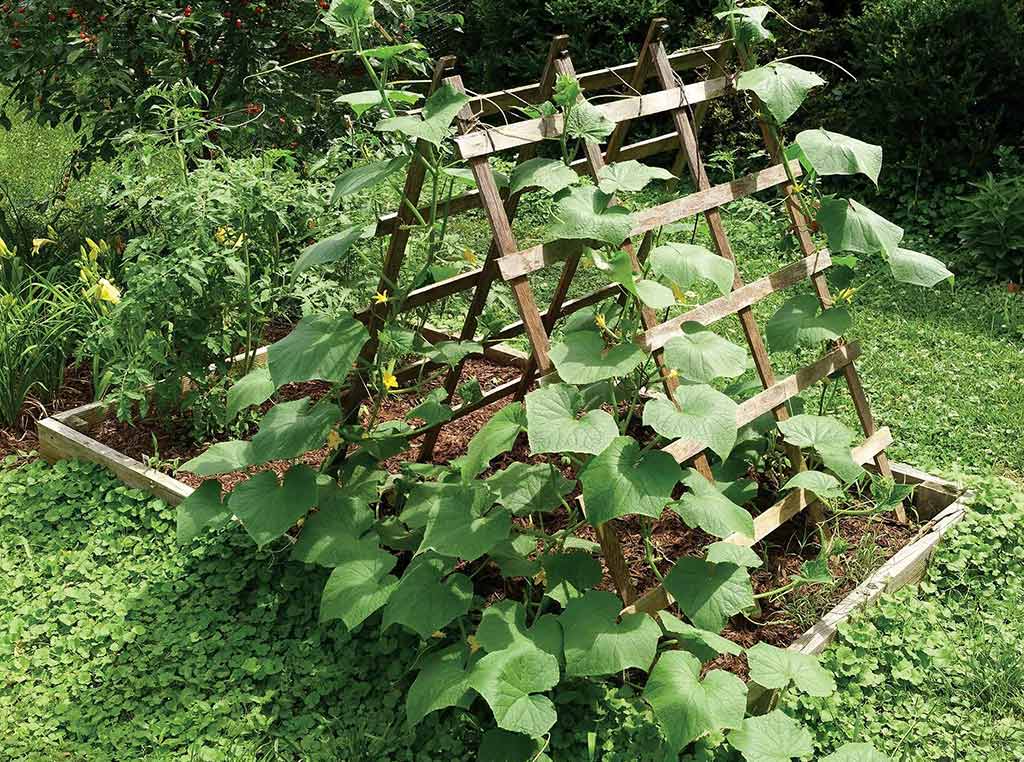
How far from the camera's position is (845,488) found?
343 cm

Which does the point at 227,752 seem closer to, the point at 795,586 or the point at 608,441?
the point at 608,441

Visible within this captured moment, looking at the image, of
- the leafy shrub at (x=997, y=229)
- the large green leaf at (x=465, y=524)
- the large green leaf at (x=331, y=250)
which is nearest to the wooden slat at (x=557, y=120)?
the large green leaf at (x=331, y=250)

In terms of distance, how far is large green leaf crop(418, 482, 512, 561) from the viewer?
8.60ft

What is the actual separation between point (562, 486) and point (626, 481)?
376mm

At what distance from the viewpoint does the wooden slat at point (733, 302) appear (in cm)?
284

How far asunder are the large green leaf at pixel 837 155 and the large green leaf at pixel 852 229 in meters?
0.13

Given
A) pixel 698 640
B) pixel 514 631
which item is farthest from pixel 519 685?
pixel 698 640

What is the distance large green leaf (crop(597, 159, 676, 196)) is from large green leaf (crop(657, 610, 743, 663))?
1.08 metres

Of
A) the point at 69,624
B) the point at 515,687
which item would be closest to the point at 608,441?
the point at 515,687

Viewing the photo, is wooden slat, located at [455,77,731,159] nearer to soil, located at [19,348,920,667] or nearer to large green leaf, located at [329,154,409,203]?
large green leaf, located at [329,154,409,203]

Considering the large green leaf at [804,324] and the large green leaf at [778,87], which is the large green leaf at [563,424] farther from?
the large green leaf at [778,87]

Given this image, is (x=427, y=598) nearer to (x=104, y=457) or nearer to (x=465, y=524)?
(x=465, y=524)

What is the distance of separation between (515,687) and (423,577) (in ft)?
1.33

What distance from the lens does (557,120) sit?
285 cm
